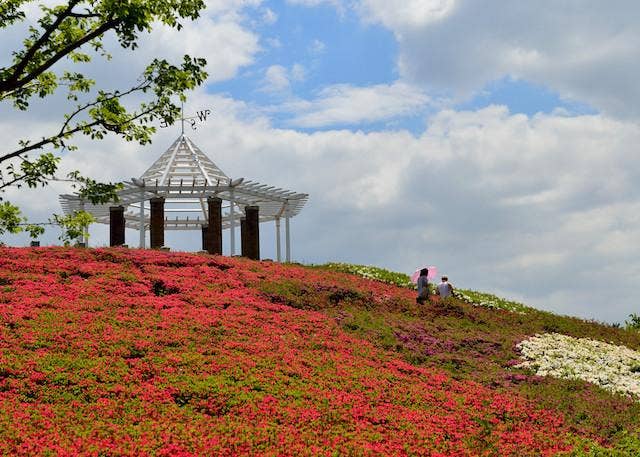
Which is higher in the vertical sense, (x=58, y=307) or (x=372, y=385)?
(x=58, y=307)

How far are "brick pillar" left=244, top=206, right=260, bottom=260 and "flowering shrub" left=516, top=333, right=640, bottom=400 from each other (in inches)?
742

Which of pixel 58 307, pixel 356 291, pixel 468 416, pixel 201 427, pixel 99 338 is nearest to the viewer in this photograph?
pixel 201 427

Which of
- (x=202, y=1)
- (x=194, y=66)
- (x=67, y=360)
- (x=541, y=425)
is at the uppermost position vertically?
(x=202, y=1)

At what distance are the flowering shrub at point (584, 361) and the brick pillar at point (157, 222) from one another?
20.7 meters

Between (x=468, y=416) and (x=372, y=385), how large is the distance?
2059mm

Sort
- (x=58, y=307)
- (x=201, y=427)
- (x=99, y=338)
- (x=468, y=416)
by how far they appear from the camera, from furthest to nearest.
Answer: (x=58, y=307) → (x=99, y=338) → (x=468, y=416) → (x=201, y=427)

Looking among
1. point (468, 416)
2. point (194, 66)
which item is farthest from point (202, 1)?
point (468, 416)

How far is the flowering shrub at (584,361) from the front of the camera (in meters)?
19.2

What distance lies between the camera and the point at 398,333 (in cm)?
2123

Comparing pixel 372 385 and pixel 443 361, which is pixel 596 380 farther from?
pixel 372 385

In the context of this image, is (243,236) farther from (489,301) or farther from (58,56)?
(58,56)

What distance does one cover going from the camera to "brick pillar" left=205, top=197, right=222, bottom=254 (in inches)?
1512

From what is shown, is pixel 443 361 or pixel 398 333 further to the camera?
pixel 398 333

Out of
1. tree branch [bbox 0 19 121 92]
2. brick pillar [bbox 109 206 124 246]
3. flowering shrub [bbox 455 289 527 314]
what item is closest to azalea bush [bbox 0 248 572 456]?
tree branch [bbox 0 19 121 92]
